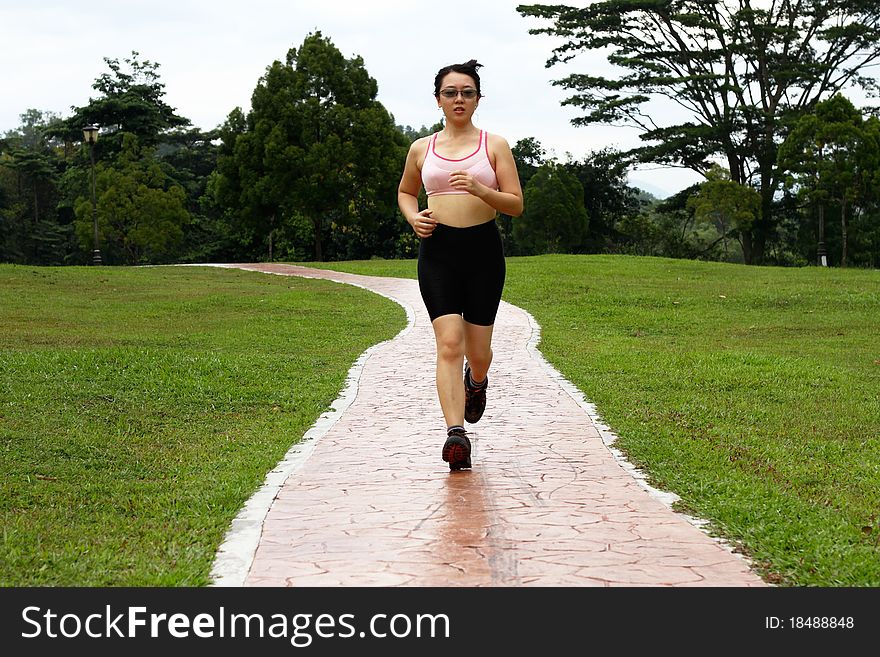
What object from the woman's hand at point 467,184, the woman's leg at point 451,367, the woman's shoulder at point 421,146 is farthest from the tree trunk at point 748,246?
the woman's hand at point 467,184

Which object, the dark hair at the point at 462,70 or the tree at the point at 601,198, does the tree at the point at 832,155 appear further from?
the dark hair at the point at 462,70

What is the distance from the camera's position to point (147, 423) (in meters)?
8.66

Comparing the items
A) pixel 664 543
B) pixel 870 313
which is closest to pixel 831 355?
pixel 870 313

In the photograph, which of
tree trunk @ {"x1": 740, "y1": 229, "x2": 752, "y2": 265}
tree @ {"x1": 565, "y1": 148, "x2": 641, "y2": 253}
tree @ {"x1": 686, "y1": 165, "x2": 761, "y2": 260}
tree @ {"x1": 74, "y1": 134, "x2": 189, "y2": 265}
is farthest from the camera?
tree @ {"x1": 565, "y1": 148, "x2": 641, "y2": 253}

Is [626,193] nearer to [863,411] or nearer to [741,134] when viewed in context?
[741,134]

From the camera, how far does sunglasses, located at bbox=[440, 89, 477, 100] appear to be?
640cm

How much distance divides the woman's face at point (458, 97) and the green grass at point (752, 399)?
237 centimetres

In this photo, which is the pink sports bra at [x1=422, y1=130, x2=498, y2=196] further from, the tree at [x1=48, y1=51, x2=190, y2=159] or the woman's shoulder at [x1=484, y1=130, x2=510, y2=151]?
the tree at [x1=48, y1=51, x2=190, y2=159]

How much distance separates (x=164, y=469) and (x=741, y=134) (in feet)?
126

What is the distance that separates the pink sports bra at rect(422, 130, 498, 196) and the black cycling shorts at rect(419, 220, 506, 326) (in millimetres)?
225

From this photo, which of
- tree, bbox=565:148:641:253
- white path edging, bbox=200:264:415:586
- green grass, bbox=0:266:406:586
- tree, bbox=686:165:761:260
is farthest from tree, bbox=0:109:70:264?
white path edging, bbox=200:264:415:586

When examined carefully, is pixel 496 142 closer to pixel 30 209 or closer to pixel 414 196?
pixel 414 196

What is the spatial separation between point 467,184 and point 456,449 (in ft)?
4.90

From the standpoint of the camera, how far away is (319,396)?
33.0 feet
